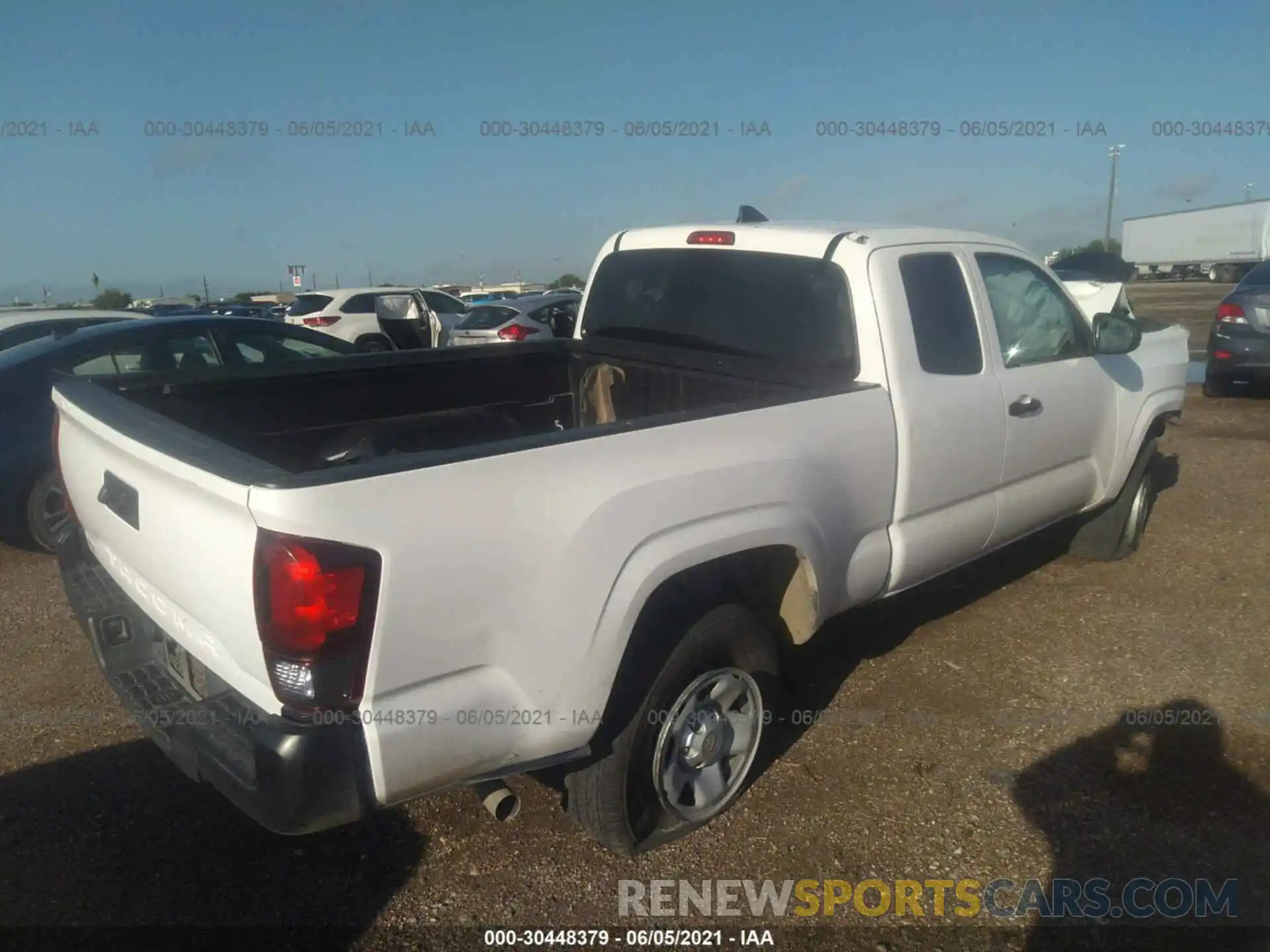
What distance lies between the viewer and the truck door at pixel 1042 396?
403 centimetres

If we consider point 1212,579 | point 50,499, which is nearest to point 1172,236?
point 1212,579

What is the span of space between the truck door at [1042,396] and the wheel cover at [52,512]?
5304mm

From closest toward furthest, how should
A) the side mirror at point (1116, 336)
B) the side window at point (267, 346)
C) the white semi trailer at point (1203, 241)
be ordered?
the side mirror at point (1116, 336)
the side window at point (267, 346)
the white semi trailer at point (1203, 241)

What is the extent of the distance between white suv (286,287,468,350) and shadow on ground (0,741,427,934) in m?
13.3

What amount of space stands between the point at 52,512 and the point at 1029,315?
5.63 m

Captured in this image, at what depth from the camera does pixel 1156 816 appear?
317 cm

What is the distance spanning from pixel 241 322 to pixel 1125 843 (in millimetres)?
6296

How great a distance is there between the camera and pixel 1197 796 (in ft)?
10.8

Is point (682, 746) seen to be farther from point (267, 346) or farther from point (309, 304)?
point (309, 304)

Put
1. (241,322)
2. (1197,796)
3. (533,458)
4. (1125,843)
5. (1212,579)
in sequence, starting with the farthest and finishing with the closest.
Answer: (241,322) → (1212,579) → (1197,796) → (1125,843) → (533,458)

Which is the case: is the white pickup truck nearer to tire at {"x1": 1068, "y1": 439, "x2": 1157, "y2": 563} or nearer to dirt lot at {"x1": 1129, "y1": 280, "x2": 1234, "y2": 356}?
tire at {"x1": 1068, "y1": 439, "x2": 1157, "y2": 563}

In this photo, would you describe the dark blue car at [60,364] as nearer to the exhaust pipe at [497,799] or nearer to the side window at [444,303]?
the exhaust pipe at [497,799]

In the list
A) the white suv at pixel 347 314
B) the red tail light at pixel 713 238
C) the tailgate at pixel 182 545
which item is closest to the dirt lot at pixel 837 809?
the tailgate at pixel 182 545

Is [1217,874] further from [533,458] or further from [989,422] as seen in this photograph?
[533,458]
